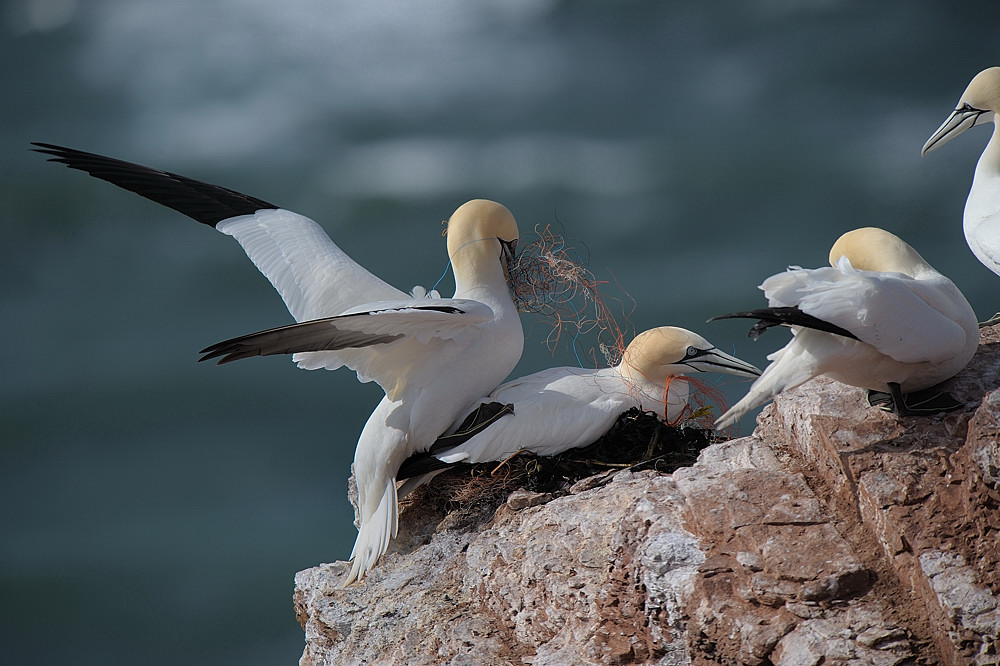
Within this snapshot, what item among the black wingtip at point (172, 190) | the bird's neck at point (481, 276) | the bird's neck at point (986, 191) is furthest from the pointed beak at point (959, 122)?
the black wingtip at point (172, 190)

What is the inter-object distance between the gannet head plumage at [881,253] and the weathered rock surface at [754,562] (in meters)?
0.40

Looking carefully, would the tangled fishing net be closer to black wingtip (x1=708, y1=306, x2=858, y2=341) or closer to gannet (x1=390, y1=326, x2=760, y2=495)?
gannet (x1=390, y1=326, x2=760, y2=495)

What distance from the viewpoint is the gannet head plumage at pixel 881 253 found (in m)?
3.55

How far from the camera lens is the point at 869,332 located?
3012 mm

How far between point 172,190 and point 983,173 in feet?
12.1

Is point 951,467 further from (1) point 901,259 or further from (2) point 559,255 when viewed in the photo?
(2) point 559,255

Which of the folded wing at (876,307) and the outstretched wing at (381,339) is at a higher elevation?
the outstretched wing at (381,339)

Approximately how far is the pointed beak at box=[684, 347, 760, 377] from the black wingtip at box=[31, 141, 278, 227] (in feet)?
7.13

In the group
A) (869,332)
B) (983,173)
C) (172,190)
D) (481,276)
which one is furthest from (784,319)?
(172,190)

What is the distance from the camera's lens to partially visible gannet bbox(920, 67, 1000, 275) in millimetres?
4332

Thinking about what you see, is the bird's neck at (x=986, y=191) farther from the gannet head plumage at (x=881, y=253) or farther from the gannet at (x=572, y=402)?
the gannet at (x=572, y=402)

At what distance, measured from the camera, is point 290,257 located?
4.71 metres

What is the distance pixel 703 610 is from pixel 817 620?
311 millimetres

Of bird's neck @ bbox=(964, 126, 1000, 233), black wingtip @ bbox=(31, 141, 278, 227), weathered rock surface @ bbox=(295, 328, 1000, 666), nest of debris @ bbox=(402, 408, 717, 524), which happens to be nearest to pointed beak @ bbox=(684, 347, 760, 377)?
nest of debris @ bbox=(402, 408, 717, 524)
